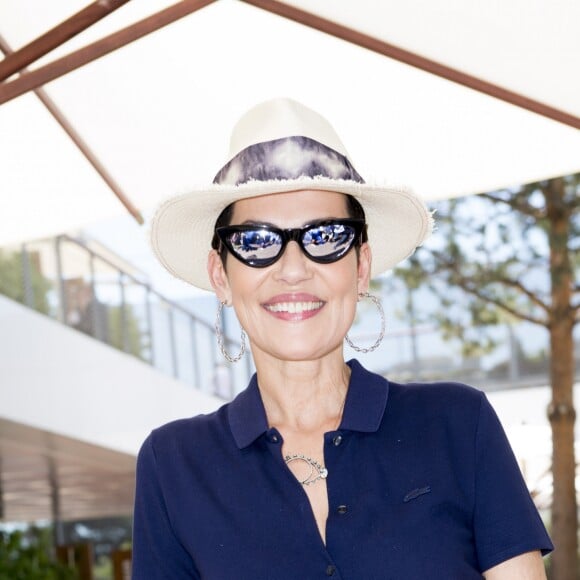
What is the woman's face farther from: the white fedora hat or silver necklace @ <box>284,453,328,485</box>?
silver necklace @ <box>284,453,328,485</box>

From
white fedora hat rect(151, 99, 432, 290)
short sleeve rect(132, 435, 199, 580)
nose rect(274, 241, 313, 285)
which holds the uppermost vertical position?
white fedora hat rect(151, 99, 432, 290)

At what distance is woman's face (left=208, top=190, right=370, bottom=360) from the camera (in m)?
1.90

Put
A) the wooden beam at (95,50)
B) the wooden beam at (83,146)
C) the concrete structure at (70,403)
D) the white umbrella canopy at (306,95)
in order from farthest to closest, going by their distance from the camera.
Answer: the concrete structure at (70,403) < the wooden beam at (83,146) < the white umbrella canopy at (306,95) < the wooden beam at (95,50)

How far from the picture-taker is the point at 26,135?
4367mm

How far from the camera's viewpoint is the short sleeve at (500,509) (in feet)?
5.91

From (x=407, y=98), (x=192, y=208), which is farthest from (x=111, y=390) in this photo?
(x=192, y=208)

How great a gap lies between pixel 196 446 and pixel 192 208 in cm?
41

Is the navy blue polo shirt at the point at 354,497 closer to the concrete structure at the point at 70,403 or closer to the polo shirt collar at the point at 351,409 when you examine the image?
the polo shirt collar at the point at 351,409

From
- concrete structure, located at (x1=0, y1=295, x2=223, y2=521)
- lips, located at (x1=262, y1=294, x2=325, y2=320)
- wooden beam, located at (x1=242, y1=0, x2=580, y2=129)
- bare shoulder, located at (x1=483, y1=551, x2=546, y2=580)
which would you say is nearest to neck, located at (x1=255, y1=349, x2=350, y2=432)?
lips, located at (x1=262, y1=294, x2=325, y2=320)

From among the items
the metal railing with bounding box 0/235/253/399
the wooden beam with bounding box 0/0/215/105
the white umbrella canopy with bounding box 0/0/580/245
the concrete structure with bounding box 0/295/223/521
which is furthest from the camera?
the metal railing with bounding box 0/235/253/399

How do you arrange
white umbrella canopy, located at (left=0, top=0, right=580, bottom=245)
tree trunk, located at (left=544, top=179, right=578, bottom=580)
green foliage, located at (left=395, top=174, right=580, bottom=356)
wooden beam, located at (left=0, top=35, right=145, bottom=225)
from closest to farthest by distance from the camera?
white umbrella canopy, located at (left=0, top=0, right=580, bottom=245), wooden beam, located at (left=0, top=35, right=145, bottom=225), tree trunk, located at (left=544, top=179, right=578, bottom=580), green foliage, located at (left=395, top=174, right=580, bottom=356)

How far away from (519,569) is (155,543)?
0.59 meters

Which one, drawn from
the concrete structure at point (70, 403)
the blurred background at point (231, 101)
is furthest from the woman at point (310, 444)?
the concrete structure at point (70, 403)

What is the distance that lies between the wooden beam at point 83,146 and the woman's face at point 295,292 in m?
2.47
